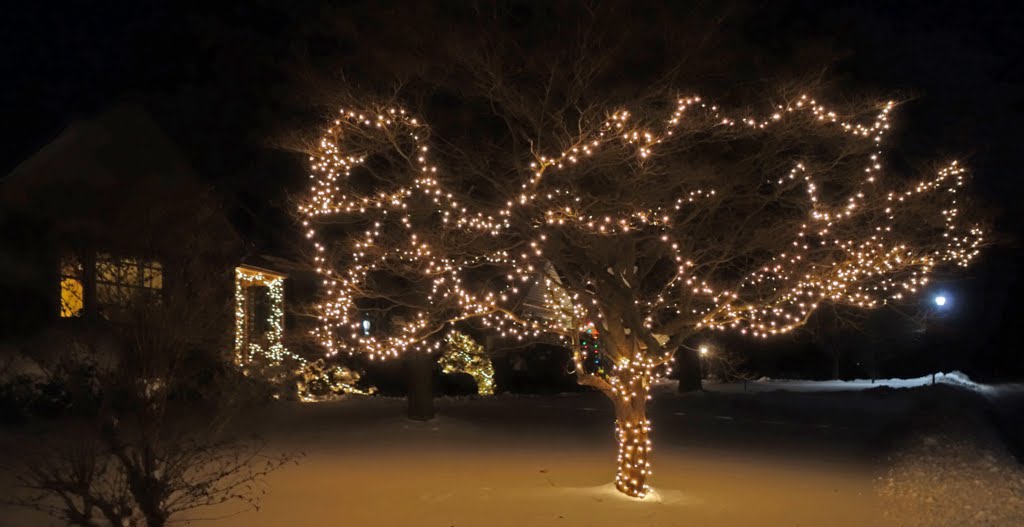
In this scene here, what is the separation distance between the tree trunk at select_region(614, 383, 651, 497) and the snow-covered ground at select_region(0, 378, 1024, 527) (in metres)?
0.20

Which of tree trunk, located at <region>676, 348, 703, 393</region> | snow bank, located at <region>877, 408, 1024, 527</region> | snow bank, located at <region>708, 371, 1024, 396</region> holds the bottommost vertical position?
snow bank, located at <region>877, 408, 1024, 527</region>

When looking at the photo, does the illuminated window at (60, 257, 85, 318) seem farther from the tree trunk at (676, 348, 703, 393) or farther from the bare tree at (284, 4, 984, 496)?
the tree trunk at (676, 348, 703, 393)

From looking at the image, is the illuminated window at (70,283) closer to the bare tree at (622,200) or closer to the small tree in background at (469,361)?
the bare tree at (622,200)

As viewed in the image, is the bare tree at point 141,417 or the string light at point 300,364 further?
the string light at point 300,364

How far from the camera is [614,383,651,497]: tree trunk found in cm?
1146

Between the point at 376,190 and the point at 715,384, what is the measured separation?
27.7 metres

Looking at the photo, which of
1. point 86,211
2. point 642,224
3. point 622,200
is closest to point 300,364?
point 86,211

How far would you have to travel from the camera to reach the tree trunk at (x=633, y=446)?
451 inches

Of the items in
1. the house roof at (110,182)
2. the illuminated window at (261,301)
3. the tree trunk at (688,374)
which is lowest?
the tree trunk at (688,374)

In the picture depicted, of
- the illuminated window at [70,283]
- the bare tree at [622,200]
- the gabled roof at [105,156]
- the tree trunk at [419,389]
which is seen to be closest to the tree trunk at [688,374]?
the tree trunk at [419,389]

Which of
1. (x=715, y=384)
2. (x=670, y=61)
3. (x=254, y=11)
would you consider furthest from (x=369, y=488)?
(x=715, y=384)

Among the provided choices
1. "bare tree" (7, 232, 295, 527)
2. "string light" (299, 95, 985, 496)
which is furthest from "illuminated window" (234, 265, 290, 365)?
"bare tree" (7, 232, 295, 527)

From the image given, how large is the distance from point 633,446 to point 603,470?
224cm

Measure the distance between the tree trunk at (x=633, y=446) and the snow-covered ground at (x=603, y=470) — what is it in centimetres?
20
